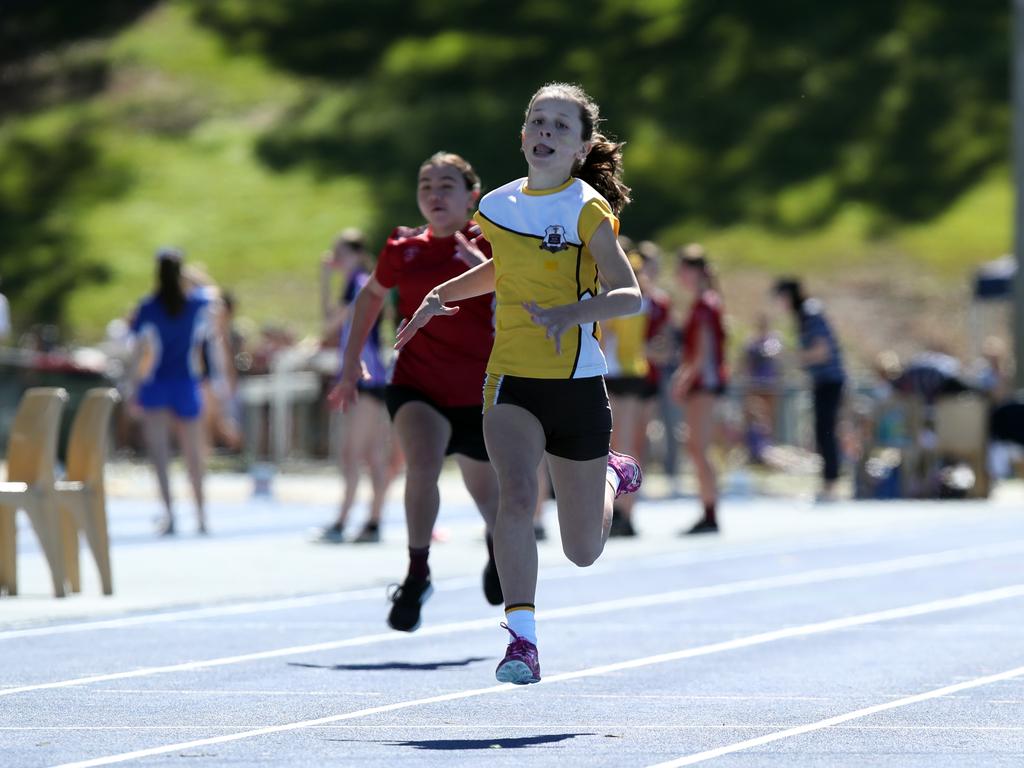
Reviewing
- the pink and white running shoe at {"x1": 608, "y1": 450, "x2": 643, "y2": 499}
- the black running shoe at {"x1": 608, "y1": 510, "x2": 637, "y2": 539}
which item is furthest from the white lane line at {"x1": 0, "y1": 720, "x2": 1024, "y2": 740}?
the black running shoe at {"x1": 608, "y1": 510, "x2": 637, "y2": 539}

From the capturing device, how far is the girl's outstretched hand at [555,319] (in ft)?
24.4

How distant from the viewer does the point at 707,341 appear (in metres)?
17.2

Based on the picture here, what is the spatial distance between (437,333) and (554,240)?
2.31 m

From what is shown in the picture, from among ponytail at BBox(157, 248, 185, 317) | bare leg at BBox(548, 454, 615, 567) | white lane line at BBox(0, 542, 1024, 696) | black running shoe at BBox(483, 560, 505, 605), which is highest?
ponytail at BBox(157, 248, 185, 317)

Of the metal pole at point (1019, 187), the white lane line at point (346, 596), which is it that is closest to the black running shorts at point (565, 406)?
the white lane line at point (346, 596)

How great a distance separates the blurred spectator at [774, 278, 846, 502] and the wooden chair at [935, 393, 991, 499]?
118cm

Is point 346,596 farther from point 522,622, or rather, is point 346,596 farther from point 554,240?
point 554,240

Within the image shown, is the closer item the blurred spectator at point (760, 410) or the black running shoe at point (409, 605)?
the black running shoe at point (409, 605)

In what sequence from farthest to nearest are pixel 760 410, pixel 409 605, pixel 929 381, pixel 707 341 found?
pixel 760 410, pixel 929 381, pixel 707 341, pixel 409 605

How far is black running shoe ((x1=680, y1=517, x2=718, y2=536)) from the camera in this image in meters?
17.0

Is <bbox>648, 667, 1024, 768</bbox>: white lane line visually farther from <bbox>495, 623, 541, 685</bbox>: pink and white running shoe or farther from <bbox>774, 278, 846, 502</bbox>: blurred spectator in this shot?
<bbox>774, 278, 846, 502</bbox>: blurred spectator

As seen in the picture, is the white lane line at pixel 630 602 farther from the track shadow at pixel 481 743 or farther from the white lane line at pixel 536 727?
the track shadow at pixel 481 743

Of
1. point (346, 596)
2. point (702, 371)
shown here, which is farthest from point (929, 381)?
point (346, 596)

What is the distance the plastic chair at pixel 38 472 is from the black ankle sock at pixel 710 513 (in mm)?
6612
